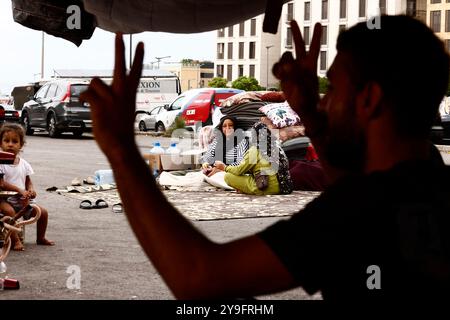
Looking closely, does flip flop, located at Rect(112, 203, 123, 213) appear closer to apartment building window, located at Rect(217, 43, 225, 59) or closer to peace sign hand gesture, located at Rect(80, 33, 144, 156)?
peace sign hand gesture, located at Rect(80, 33, 144, 156)

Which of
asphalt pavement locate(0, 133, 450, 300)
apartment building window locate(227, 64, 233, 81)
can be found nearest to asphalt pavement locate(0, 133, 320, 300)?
asphalt pavement locate(0, 133, 450, 300)

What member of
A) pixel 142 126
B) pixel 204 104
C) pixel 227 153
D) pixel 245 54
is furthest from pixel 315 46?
pixel 245 54

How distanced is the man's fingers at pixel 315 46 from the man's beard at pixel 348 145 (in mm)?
644

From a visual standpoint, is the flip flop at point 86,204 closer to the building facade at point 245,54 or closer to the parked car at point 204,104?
the parked car at point 204,104

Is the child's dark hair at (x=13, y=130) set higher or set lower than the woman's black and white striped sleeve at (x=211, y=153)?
higher

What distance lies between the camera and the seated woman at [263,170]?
1269cm

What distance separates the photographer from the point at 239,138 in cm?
1391

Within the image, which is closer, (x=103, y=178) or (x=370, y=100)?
(x=370, y=100)

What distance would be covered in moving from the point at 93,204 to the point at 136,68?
9799 mm

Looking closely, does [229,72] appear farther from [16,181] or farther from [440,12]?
[16,181]

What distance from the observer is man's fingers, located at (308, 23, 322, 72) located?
2.25 m

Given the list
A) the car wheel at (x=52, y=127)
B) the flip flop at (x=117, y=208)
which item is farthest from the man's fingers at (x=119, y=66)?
the car wheel at (x=52, y=127)

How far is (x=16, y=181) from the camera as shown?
7.70m
